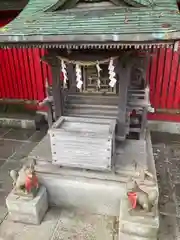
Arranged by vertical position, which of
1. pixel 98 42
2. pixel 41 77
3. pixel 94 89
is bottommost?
pixel 41 77

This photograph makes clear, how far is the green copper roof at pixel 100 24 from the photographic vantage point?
3.22 meters

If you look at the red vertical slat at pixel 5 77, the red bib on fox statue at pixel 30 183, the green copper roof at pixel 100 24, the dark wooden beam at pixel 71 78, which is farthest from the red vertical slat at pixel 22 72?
the red bib on fox statue at pixel 30 183

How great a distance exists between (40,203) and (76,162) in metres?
1.06

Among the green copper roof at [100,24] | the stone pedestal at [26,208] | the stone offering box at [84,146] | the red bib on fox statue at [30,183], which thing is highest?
the green copper roof at [100,24]

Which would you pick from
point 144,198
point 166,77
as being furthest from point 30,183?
point 166,77

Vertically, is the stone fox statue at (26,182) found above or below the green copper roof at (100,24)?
below

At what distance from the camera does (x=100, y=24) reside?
3.60m

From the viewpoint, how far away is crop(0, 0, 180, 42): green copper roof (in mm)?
3221

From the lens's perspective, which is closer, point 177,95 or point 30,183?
point 30,183

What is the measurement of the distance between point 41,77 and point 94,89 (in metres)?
3.59

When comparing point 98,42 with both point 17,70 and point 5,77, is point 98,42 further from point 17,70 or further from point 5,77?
point 5,77

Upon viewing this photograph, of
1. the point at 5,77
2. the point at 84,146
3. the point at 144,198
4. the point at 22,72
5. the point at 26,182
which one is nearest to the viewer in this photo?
the point at 144,198

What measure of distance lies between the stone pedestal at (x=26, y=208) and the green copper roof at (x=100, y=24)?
292 cm

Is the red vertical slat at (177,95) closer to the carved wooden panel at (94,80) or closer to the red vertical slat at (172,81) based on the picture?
A: the red vertical slat at (172,81)
